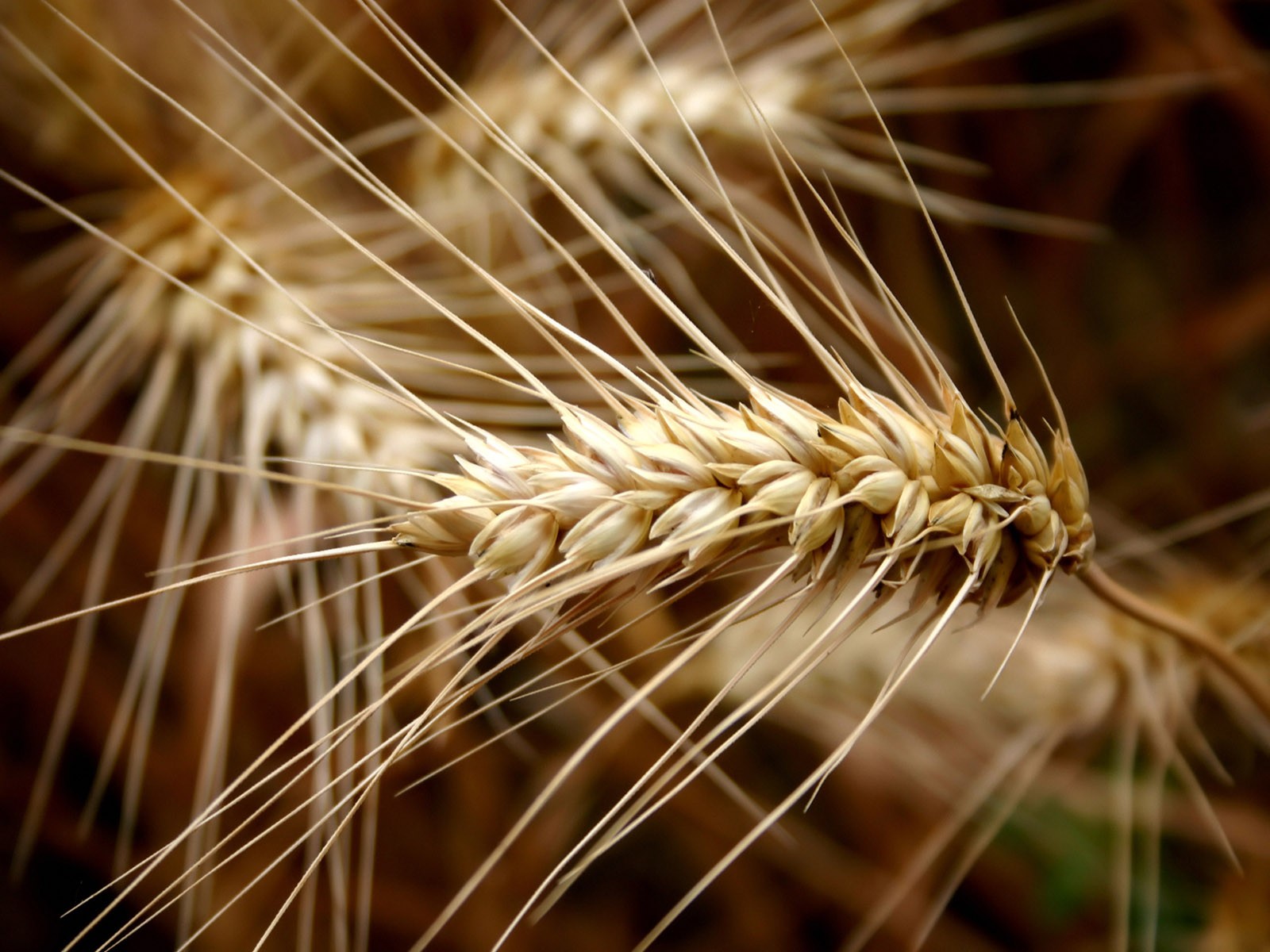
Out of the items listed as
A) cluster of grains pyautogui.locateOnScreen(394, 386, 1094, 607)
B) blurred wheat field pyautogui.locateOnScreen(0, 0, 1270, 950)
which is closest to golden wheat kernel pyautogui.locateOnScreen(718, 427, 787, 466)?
cluster of grains pyautogui.locateOnScreen(394, 386, 1094, 607)

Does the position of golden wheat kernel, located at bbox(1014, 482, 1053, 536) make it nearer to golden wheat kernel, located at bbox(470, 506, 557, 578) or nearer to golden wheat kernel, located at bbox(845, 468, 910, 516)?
golden wheat kernel, located at bbox(845, 468, 910, 516)

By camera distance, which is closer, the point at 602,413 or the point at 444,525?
the point at 444,525

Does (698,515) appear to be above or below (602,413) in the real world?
below

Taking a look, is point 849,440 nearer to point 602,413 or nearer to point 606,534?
point 606,534

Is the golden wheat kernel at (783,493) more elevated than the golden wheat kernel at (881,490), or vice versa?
the golden wheat kernel at (783,493)

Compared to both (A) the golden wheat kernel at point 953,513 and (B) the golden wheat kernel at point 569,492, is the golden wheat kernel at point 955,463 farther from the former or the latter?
(B) the golden wheat kernel at point 569,492

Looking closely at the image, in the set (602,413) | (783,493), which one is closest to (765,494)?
(783,493)

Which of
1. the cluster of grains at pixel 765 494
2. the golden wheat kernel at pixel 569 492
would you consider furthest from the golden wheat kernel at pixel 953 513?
the golden wheat kernel at pixel 569 492

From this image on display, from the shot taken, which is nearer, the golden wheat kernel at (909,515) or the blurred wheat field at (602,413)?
the golden wheat kernel at (909,515)
